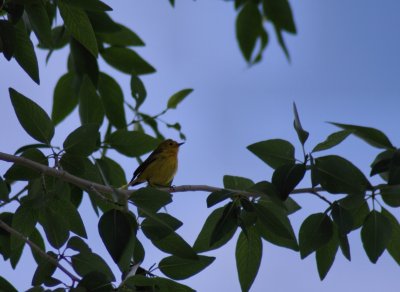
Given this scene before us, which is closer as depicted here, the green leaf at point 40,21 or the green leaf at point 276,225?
the green leaf at point 276,225

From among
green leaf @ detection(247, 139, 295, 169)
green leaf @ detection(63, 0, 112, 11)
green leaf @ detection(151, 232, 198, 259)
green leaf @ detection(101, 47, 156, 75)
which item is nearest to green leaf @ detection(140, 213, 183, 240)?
green leaf @ detection(151, 232, 198, 259)

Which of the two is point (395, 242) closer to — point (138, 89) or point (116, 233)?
point (116, 233)

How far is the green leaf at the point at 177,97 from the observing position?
3.21 metres

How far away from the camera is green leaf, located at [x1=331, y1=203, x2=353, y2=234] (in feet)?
6.79

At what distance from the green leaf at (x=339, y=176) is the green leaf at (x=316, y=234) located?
0.59 ft

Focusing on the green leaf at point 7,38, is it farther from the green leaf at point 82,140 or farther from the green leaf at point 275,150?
the green leaf at point 275,150

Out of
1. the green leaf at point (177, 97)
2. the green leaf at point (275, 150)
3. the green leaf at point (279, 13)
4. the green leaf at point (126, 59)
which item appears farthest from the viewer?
the green leaf at point (177, 97)

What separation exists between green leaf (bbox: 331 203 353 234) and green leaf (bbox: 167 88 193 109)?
4.27 ft

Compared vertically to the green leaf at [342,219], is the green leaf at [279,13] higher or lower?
higher

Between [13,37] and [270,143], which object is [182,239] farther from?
[13,37]

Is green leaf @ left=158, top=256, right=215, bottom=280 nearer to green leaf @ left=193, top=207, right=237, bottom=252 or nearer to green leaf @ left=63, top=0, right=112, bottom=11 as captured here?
green leaf @ left=193, top=207, right=237, bottom=252

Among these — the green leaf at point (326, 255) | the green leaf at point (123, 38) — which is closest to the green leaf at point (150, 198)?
the green leaf at point (326, 255)

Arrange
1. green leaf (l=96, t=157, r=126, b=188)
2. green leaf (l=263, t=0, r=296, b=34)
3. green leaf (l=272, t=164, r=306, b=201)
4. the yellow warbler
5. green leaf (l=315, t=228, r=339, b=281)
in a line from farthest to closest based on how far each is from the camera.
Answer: the yellow warbler, green leaf (l=96, t=157, r=126, b=188), green leaf (l=315, t=228, r=339, b=281), green leaf (l=272, t=164, r=306, b=201), green leaf (l=263, t=0, r=296, b=34)

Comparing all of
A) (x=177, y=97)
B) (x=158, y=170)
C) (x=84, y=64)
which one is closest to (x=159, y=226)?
(x=84, y=64)
